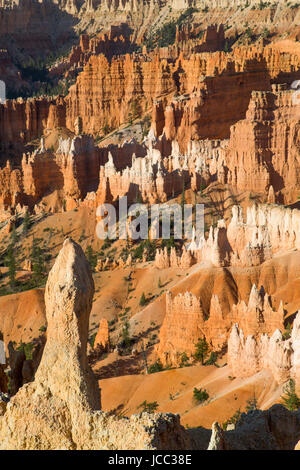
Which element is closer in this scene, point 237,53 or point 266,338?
point 266,338

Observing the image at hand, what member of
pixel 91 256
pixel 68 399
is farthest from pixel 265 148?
pixel 68 399

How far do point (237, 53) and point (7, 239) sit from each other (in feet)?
167

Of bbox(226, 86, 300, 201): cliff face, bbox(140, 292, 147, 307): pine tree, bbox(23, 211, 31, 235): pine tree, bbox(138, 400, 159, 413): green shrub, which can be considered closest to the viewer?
bbox(138, 400, 159, 413): green shrub

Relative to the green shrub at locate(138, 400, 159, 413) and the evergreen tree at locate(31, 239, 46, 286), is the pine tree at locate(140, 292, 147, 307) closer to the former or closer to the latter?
the evergreen tree at locate(31, 239, 46, 286)

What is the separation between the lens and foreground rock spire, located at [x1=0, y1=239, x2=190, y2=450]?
63.1 ft

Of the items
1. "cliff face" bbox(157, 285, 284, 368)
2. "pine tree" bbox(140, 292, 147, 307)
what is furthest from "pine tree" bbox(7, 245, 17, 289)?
"cliff face" bbox(157, 285, 284, 368)

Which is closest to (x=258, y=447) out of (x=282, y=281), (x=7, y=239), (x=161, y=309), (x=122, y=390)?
(x=122, y=390)

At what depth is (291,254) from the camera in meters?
60.0

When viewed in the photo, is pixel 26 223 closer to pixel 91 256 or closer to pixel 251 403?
pixel 91 256

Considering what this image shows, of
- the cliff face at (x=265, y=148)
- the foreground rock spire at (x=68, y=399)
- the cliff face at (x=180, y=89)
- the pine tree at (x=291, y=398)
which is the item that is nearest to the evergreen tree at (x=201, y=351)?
the pine tree at (x=291, y=398)

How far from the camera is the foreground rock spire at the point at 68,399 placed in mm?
19234

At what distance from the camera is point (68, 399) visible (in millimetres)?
20422

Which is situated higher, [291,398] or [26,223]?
[291,398]

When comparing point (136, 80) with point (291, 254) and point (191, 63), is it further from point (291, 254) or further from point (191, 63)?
point (291, 254)
